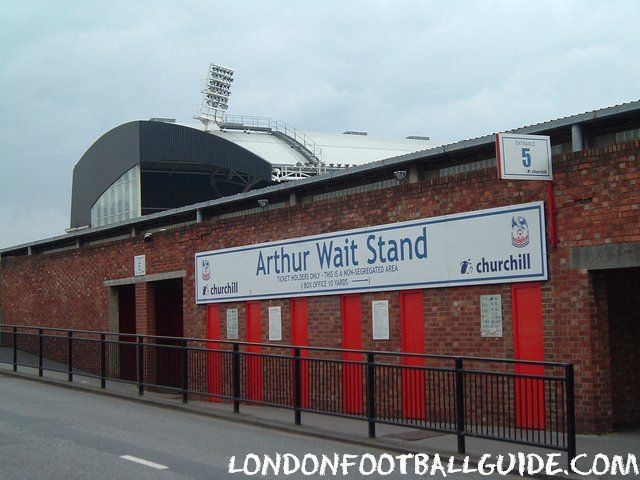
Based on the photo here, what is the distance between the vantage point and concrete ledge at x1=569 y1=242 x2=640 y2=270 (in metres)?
11.7

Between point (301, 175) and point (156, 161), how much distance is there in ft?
23.9

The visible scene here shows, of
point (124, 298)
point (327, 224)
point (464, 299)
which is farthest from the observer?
point (124, 298)

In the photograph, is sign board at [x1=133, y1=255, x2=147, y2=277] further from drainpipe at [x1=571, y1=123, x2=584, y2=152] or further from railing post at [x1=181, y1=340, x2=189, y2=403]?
drainpipe at [x1=571, y1=123, x2=584, y2=152]

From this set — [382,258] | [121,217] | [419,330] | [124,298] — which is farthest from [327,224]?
[121,217]

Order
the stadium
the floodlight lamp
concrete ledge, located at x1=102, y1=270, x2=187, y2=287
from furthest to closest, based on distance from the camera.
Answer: concrete ledge, located at x1=102, y1=270, x2=187, y2=287
the floodlight lamp
the stadium

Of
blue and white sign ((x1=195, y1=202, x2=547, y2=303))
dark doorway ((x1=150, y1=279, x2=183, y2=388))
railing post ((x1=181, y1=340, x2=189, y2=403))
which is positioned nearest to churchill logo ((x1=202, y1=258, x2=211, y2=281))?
blue and white sign ((x1=195, y1=202, x2=547, y2=303))

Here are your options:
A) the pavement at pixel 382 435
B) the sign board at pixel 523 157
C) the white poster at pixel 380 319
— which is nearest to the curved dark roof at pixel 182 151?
the pavement at pixel 382 435

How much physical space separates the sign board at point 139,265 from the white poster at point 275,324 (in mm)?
5562

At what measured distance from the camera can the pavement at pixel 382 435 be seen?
1122cm

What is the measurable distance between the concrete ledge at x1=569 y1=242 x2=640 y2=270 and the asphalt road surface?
3.60 metres

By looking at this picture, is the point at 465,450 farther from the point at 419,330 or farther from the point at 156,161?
the point at 156,161

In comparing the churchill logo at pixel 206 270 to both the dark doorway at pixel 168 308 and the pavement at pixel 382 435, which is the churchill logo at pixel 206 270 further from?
the pavement at pixel 382 435

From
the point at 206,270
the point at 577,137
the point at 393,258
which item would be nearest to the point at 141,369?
the point at 206,270

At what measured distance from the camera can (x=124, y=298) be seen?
25.1 m
